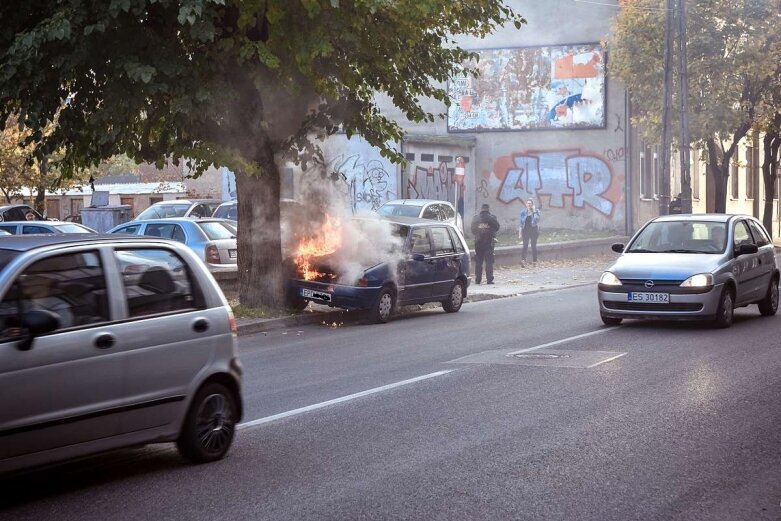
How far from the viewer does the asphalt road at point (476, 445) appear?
646 cm

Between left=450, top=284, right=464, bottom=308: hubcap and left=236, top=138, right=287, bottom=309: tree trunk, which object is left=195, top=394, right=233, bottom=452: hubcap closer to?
left=236, top=138, right=287, bottom=309: tree trunk

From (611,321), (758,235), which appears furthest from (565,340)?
(758,235)

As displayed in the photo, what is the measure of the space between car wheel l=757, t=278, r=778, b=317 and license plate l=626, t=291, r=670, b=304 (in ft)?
8.99

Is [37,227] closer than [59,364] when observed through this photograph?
No

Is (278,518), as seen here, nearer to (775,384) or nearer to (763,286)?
(775,384)

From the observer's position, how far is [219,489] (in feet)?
22.5

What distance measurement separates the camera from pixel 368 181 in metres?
43.3

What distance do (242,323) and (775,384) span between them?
8297 mm

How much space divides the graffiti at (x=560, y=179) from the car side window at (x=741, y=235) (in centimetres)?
2906

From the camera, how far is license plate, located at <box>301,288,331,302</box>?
17.8 metres

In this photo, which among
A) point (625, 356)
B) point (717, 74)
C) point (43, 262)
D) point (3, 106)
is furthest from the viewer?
point (717, 74)

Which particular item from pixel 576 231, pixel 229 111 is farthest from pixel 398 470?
pixel 576 231

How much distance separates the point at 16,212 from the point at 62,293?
28917 millimetres

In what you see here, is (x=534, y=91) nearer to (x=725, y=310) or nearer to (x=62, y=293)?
(x=725, y=310)
